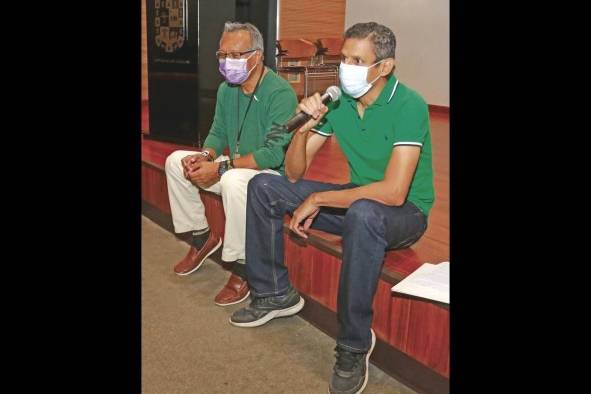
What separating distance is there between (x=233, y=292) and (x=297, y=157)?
1.90ft

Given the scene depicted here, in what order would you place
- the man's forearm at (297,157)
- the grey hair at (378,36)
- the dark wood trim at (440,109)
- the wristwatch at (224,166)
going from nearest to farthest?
1. the grey hair at (378,36)
2. the man's forearm at (297,157)
3. the wristwatch at (224,166)
4. the dark wood trim at (440,109)

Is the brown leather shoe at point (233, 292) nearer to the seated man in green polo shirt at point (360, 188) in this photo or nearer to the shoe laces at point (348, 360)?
the seated man in green polo shirt at point (360, 188)

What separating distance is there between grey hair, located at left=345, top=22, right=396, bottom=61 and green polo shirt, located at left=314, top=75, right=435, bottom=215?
0.24 ft

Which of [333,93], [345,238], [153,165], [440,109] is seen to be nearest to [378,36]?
[333,93]

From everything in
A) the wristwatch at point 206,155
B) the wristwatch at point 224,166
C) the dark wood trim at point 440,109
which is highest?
the dark wood trim at point 440,109

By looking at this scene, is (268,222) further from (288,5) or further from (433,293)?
(288,5)

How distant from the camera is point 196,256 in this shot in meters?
2.25

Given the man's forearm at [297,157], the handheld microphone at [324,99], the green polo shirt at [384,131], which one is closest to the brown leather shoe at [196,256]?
the man's forearm at [297,157]

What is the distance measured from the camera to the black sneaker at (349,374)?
1.46 metres

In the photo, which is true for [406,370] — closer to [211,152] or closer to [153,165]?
[211,152]

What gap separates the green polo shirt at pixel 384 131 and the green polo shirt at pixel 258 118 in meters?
0.26

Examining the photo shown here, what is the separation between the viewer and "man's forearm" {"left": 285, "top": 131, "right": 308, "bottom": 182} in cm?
171

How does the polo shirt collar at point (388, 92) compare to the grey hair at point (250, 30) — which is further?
the grey hair at point (250, 30)

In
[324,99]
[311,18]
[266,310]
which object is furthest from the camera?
[311,18]
